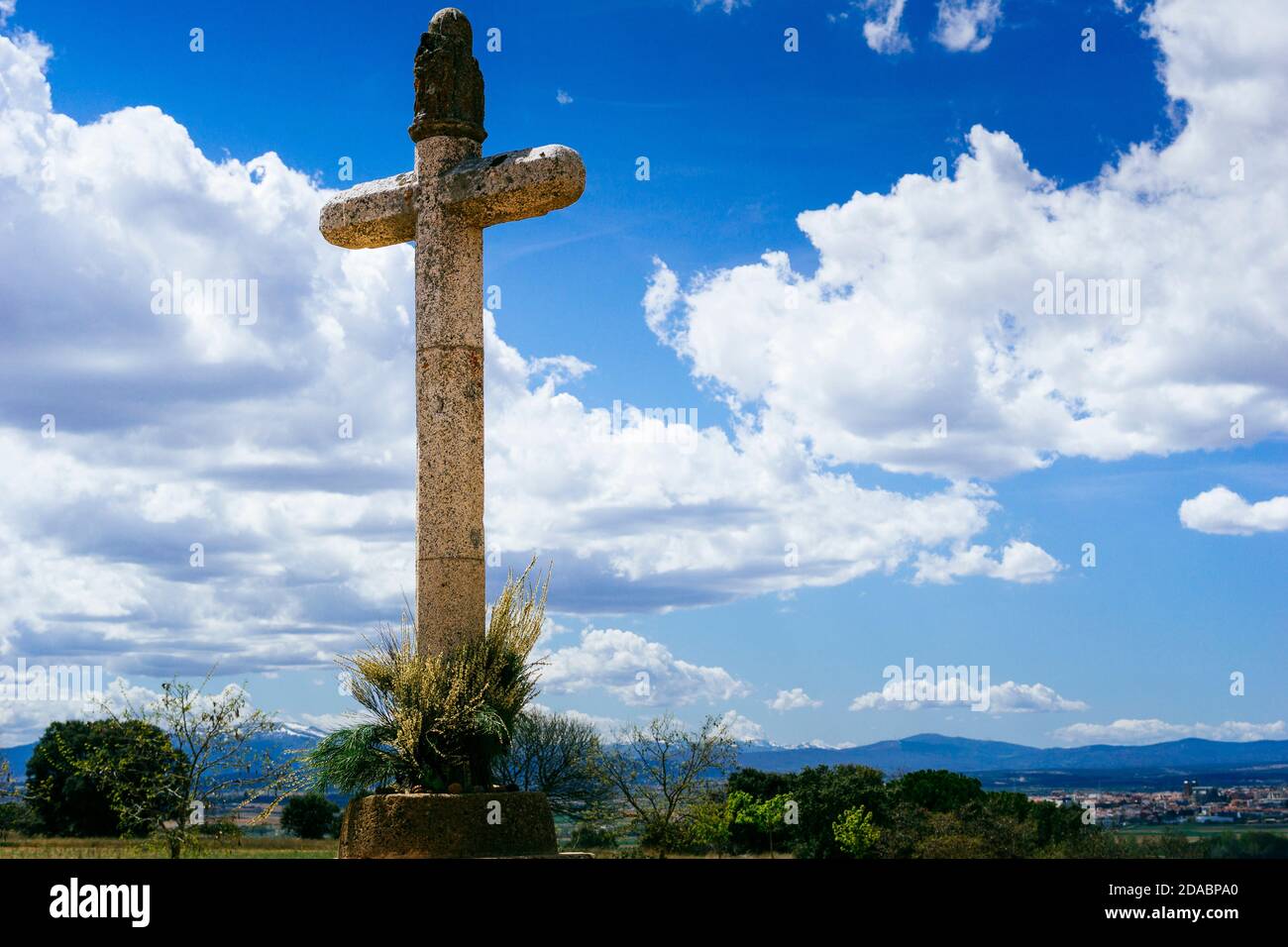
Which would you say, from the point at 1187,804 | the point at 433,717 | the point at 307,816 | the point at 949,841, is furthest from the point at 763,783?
the point at 433,717

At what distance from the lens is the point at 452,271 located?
11039 mm

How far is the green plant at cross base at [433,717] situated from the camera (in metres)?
10.2

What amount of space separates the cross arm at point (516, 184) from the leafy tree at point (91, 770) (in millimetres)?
10951

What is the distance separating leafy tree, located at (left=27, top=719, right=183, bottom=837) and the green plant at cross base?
9.15m

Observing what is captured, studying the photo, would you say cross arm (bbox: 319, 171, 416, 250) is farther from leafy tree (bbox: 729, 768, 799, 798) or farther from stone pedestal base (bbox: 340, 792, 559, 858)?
leafy tree (bbox: 729, 768, 799, 798)

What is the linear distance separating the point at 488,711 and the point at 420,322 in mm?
3289

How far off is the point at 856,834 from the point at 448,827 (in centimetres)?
2118

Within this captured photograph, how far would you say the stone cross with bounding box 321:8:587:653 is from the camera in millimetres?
10633

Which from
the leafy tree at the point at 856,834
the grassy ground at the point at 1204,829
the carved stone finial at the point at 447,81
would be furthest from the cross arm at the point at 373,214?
the leafy tree at the point at 856,834
